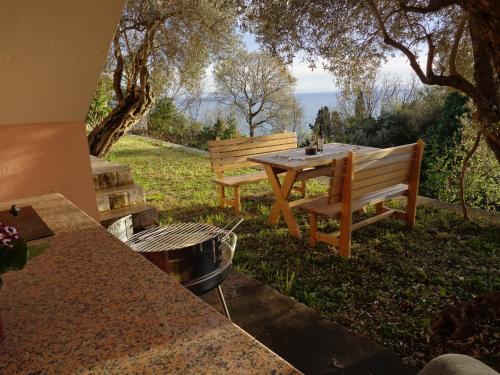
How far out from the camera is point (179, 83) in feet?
20.9

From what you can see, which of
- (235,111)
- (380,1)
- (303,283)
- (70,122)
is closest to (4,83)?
(70,122)

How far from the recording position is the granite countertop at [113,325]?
0.76m

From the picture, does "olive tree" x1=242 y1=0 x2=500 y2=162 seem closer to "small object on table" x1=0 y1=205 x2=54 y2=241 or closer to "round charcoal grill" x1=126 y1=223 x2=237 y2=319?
"round charcoal grill" x1=126 y1=223 x2=237 y2=319

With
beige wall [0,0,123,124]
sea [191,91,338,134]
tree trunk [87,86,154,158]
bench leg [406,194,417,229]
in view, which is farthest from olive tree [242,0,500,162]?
sea [191,91,338,134]

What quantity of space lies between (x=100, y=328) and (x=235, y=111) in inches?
621

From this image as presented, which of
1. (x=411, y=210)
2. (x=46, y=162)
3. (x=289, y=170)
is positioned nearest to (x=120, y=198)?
(x=46, y=162)

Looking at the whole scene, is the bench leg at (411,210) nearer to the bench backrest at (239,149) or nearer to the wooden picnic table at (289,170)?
A: the wooden picnic table at (289,170)

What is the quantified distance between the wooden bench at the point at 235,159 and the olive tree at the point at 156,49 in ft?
5.17

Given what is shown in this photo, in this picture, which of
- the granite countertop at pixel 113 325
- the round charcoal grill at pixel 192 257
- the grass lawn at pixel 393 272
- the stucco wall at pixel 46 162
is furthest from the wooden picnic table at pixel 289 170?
the granite countertop at pixel 113 325

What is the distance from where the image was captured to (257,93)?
16.1m

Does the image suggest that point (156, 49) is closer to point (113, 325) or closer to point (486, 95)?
point (486, 95)

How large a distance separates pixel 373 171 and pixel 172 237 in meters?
2.25

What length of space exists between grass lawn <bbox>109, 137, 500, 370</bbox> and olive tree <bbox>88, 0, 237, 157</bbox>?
193 cm

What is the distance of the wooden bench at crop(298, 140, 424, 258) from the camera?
→ 3.35 metres
